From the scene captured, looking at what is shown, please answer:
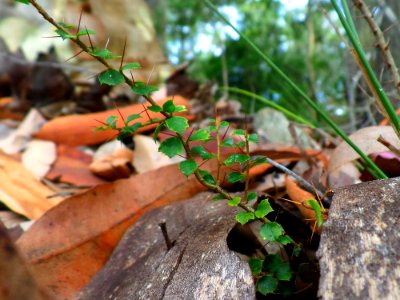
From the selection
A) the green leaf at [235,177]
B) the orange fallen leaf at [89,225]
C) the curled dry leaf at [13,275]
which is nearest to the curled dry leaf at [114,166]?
the orange fallen leaf at [89,225]

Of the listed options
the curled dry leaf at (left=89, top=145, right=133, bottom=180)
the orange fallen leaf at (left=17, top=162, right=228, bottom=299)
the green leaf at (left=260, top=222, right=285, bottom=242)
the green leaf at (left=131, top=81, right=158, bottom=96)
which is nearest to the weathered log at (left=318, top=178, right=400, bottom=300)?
the green leaf at (left=260, top=222, right=285, bottom=242)

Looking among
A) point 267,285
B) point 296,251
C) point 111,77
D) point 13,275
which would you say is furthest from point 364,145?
point 13,275

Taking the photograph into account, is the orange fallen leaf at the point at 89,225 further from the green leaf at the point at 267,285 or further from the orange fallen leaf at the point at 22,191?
the green leaf at the point at 267,285

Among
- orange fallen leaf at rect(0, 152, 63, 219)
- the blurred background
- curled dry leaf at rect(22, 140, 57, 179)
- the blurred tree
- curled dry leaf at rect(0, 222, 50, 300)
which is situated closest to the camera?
curled dry leaf at rect(0, 222, 50, 300)

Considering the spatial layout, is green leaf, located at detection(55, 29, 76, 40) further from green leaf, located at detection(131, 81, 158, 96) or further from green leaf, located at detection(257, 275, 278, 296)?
green leaf, located at detection(257, 275, 278, 296)

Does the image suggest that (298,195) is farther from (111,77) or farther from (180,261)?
(111,77)

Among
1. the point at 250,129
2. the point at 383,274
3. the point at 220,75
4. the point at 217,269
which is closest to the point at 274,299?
the point at 217,269

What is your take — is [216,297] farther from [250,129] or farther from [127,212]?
[250,129]
